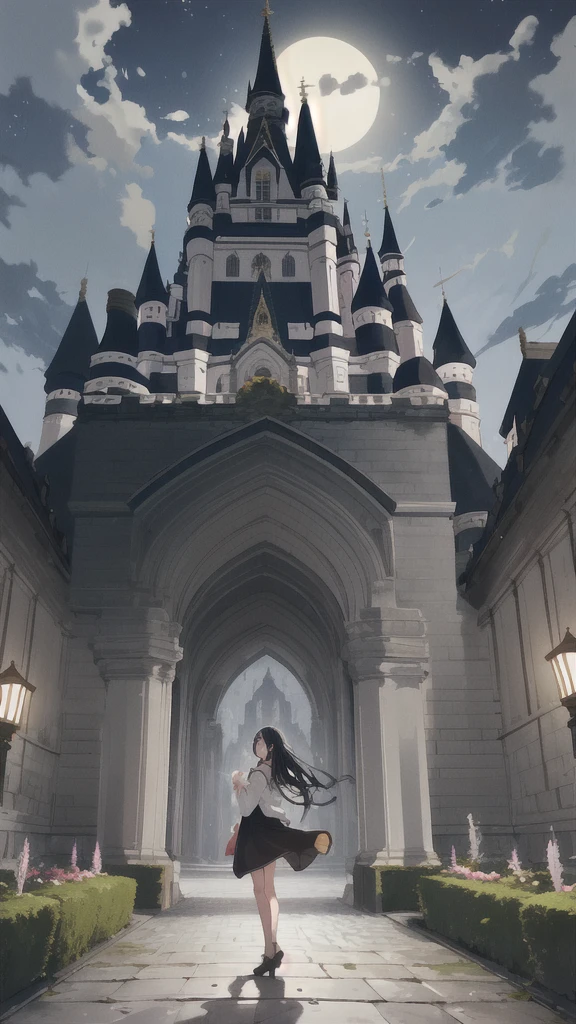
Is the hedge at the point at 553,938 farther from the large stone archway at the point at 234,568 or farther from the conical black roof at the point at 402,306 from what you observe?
the conical black roof at the point at 402,306

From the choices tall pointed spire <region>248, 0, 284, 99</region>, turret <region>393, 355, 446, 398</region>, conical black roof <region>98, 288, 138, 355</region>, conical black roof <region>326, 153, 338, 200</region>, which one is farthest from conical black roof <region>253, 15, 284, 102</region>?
turret <region>393, 355, 446, 398</region>

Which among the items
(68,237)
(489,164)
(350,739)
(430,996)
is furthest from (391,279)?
(430,996)

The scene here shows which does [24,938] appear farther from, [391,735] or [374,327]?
[374,327]

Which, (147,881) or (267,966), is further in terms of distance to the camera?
(147,881)

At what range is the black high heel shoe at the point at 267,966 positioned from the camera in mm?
5695

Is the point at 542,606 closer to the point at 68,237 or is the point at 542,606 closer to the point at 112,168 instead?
the point at 112,168

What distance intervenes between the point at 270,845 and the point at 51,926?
5.68ft

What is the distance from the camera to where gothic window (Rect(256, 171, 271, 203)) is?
181ft

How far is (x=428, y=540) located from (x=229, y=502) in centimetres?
378

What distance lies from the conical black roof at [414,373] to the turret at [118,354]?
48.7 ft

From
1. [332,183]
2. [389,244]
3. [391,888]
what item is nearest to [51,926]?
[391,888]

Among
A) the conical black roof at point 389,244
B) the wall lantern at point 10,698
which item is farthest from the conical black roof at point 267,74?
the wall lantern at point 10,698

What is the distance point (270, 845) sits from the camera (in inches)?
220

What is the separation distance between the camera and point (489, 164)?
40562 mm
